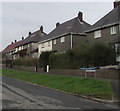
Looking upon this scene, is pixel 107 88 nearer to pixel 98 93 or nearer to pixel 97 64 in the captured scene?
pixel 98 93

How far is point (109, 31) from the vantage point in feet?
99.6

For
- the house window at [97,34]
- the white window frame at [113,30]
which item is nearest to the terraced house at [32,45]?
the house window at [97,34]

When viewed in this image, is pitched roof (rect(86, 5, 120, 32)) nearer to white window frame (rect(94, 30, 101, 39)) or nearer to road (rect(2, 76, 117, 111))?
white window frame (rect(94, 30, 101, 39))

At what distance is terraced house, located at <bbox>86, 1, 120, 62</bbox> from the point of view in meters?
28.7

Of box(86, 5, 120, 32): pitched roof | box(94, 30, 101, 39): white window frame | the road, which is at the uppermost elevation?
box(86, 5, 120, 32): pitched roof

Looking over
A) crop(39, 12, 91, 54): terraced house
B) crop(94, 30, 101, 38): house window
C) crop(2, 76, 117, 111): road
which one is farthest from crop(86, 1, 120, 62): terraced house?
crop(2, 76, 117, 111): road

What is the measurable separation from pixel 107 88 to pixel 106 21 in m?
19.2

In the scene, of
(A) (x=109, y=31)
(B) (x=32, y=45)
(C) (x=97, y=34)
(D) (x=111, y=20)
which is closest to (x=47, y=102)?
(A) (x=109, y=31)

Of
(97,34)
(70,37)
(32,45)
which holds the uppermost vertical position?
(32,45)

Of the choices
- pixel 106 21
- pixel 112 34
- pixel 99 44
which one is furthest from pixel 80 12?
pixel 99 44

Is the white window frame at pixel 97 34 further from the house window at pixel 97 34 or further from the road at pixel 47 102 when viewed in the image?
the road at pixel 47 102

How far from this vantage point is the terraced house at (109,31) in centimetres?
2866

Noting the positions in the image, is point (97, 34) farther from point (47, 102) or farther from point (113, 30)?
point (47, 102)

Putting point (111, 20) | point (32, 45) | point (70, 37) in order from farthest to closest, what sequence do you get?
point (32, 45) → point (70, 37) → point (111, 20)
